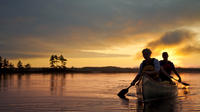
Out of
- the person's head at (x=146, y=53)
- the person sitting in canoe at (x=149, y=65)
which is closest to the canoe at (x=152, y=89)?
the person sitting in canoe at (x=149, y=65)

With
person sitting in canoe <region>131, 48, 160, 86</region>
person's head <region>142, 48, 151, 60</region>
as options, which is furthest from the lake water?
person's head <region>142, 48, 151, 60</region>

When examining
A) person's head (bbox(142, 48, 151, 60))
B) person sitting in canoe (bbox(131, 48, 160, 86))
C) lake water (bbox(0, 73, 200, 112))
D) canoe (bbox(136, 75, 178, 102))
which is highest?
person's head (bbox(142, 48, 151, 60))

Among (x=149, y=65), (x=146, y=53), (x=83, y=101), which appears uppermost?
(x=146, y=53)

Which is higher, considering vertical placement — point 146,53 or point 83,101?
point 146,53

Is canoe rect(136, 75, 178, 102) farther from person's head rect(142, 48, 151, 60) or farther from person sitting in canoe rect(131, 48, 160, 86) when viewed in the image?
person's head rect(142, 48, 151, 60)

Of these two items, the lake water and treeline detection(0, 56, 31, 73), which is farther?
treeline detection(0, 56, 31, 73)

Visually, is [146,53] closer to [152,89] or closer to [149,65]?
[149,65]

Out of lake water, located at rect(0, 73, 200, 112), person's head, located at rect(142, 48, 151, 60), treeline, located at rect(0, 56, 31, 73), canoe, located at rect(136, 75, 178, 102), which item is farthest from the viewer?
treeline, located at rect(0, 56, 31, 73)

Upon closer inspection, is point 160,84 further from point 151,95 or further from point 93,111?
point 93,111

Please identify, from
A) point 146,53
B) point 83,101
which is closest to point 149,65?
point 146,53

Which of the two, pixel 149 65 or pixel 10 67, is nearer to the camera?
pixel 149 65

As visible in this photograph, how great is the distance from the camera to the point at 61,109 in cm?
813

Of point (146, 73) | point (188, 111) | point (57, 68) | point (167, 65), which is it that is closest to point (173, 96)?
point (167, 65)

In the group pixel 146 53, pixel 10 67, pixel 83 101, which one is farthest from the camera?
pixel 10 67
